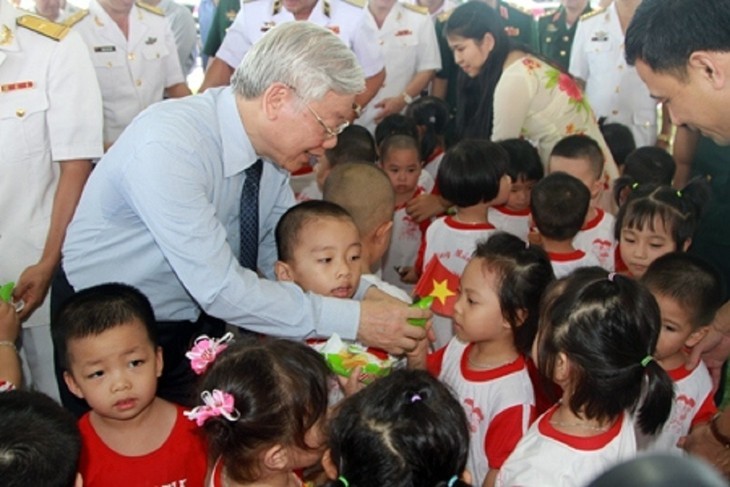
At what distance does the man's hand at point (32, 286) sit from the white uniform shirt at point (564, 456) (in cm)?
169

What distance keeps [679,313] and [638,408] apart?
615 millimetres

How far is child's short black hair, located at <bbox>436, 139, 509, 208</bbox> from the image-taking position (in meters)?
3.29

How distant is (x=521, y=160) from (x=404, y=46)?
6.14ft

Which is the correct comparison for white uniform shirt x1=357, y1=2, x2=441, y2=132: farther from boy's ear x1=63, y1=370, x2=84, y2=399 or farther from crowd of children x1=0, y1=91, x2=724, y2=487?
boy's ear x1=63, y1=370, x2=84, y2=399

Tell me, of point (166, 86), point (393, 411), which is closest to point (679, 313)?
point (393, 411)

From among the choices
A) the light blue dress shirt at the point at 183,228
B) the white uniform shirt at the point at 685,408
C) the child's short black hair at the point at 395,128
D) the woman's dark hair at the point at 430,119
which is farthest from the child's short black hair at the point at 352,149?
the white uniform shirt at the point at 685,408

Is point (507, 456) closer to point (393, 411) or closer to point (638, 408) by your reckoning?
point (638, 408)

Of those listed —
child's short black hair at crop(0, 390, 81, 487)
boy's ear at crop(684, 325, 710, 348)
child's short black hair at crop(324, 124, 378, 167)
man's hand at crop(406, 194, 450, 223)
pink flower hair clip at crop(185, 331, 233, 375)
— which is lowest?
man's hand at crop(406, 194, 450, 223)

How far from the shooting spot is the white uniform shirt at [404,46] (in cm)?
532

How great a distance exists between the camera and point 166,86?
4203mm

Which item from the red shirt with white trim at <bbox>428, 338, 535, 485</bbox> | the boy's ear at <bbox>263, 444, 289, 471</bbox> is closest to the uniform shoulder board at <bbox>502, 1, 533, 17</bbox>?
the red shirt with white trim at <bbox>428, 338, 535, 485</bbox>

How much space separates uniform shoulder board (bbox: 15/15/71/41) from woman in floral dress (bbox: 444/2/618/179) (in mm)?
1939

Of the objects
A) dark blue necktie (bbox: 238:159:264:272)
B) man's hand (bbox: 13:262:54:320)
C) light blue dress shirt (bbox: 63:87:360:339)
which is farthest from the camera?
man's hand (bbox: 13:262:54:320)

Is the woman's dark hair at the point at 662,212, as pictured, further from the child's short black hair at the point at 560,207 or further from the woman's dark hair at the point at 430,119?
the woman's dark hair at the point at 430,119
